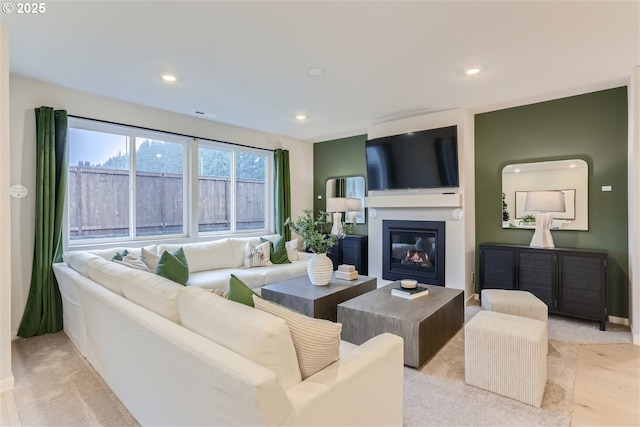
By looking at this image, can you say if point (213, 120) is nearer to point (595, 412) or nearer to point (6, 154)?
point (6, 154)

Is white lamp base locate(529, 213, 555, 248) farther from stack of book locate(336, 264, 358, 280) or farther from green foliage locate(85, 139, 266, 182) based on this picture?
green foliage locate(85, 139, 266, 182)

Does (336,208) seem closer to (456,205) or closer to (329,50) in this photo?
(456,205)

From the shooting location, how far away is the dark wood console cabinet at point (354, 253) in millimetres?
5359

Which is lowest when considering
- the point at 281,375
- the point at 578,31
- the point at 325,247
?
the point at 281,375

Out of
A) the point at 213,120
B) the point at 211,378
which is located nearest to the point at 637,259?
the point at 211,378

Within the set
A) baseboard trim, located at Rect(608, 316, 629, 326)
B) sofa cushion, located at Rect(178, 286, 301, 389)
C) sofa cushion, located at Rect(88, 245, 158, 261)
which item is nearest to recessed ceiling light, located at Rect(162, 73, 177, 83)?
sofa cushion, located at Rect(88, 245, 158, 261)

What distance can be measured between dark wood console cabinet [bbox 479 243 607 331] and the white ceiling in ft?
5.93

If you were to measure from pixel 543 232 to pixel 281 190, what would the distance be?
151 inches

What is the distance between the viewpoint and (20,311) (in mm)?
3197

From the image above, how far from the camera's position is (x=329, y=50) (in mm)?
2611

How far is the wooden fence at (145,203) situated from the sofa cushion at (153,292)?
221 centimetres

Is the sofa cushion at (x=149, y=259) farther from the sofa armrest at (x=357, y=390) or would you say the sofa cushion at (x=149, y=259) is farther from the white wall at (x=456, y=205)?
the white wall at (x=456, y=205)

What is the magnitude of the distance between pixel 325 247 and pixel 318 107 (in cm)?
183

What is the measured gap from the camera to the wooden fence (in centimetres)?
371
